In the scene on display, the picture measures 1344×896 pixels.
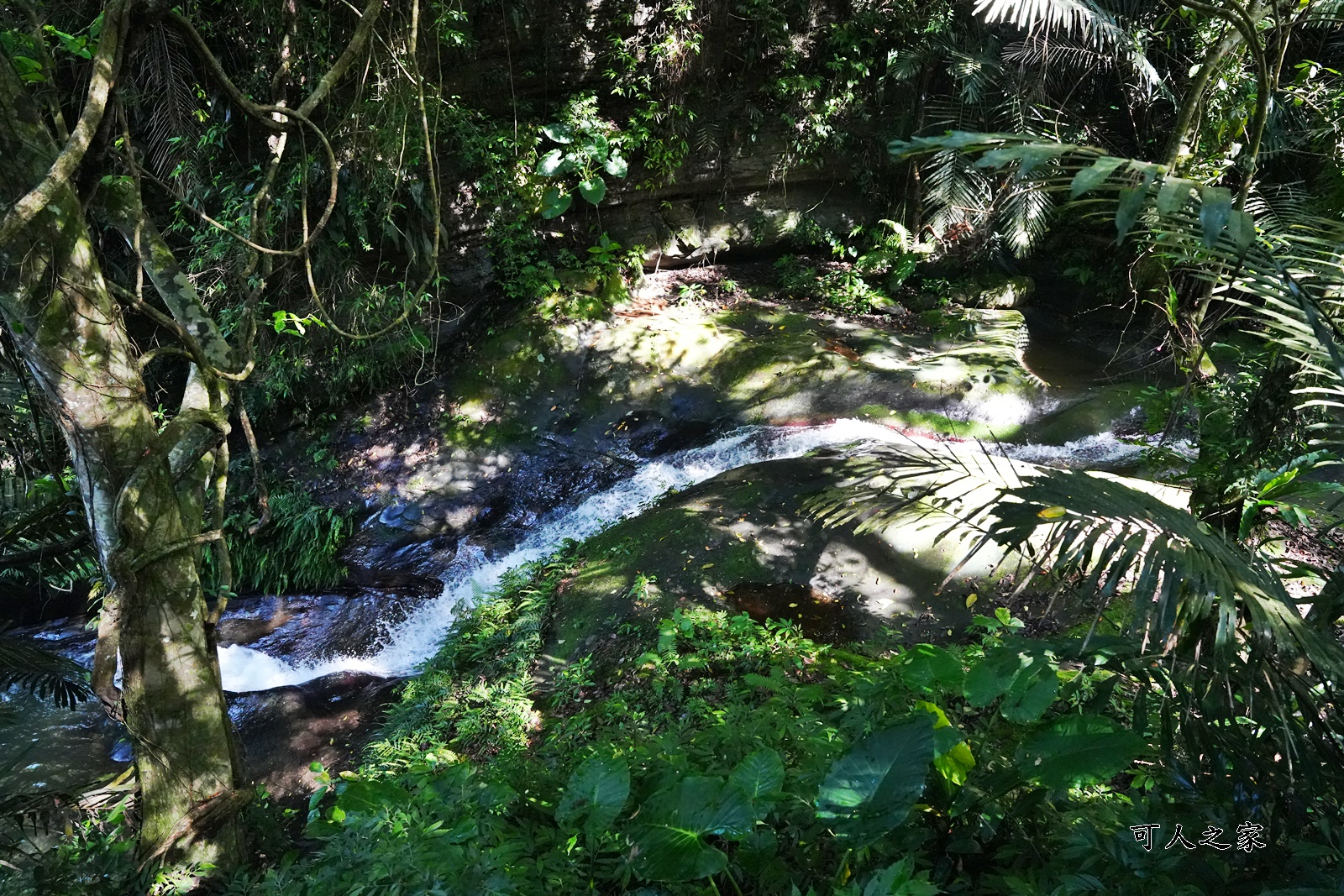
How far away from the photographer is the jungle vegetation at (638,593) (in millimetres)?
1562

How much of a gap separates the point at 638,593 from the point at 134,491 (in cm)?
282

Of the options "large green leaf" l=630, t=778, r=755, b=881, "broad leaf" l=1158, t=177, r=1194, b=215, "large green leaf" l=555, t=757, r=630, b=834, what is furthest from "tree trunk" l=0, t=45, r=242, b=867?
"broad leaf" l=1158, t=177, r=1194, b=215

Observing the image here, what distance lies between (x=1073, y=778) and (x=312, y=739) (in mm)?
4718

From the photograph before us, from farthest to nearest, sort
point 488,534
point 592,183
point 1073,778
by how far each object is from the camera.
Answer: point 592,183 < point 488,534 < point 1073,778

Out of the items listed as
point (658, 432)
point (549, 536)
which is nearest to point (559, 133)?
point (658, 432)

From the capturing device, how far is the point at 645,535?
5.43m

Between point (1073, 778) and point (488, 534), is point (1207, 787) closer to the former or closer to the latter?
point (1073, 778)

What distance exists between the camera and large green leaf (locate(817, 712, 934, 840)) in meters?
1.53

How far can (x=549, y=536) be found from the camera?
21.2 feet

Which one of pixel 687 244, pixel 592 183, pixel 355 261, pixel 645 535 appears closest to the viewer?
pixel 645 535

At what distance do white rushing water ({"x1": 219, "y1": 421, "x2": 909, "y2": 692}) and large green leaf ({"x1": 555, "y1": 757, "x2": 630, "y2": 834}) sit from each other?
4.04 metres

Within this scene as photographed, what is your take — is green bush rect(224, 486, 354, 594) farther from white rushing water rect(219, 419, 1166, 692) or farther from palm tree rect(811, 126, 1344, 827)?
palm tree rect(811, 126, 1344, 827)

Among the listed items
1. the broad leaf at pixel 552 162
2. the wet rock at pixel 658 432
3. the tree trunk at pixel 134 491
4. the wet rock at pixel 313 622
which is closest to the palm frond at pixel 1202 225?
the tree trunk at pixel 134 491

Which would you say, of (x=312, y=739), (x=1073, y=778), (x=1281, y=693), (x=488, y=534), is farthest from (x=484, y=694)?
(x=1281, y=693)
